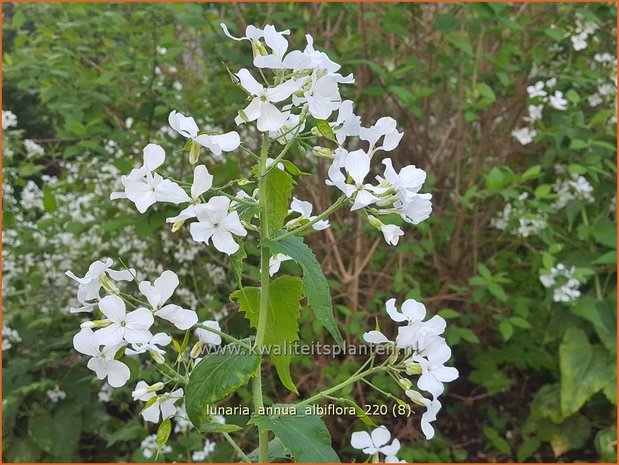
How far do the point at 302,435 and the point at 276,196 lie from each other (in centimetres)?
34

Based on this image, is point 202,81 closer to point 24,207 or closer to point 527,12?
point 24,207

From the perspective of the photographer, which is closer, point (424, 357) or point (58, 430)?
point (424, 357)

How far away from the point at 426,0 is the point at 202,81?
1001mm

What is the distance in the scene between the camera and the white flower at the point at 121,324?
0.88m

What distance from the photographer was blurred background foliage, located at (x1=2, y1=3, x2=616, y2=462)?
8.09 feet

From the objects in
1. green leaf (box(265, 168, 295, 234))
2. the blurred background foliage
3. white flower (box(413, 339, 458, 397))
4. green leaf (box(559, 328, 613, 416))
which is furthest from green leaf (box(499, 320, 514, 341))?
green leaf (box(265, 168, 295, 234))

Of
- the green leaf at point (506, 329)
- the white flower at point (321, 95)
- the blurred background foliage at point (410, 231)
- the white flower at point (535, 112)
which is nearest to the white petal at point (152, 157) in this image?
the white flower at point (321, 95)

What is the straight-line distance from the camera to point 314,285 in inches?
35.5

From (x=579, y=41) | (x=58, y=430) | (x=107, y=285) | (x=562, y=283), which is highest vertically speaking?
(x=107, y=285)

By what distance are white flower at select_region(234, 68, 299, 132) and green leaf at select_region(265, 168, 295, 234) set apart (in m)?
0.10

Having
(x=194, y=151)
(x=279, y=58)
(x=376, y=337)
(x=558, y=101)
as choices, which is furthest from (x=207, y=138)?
(x=558, y=101)

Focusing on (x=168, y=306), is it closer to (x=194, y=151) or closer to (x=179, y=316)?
(x=179, y=316)

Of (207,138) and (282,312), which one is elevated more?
(207,138)

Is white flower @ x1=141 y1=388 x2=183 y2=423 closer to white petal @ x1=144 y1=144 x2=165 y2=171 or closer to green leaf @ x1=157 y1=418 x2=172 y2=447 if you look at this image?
green leaf @ x1=157 y1=418 x2=172 y2=447
